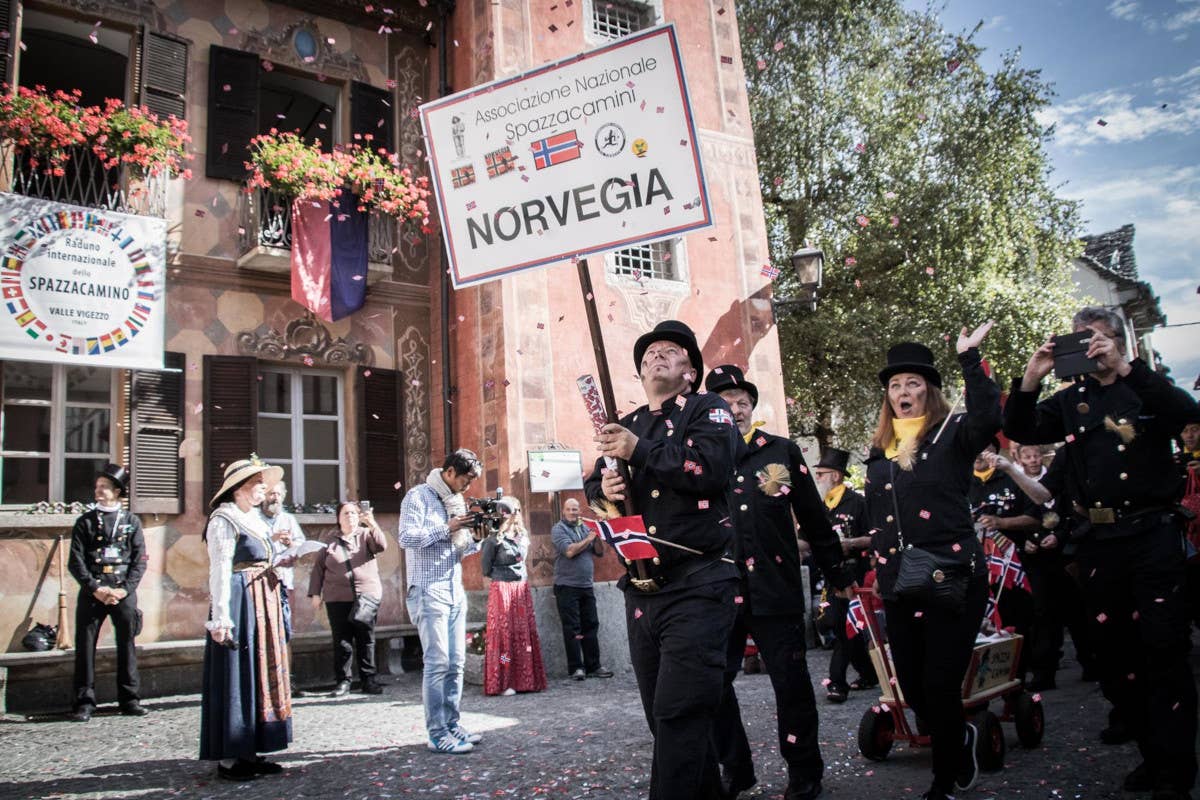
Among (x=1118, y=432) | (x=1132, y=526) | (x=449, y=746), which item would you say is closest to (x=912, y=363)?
(x=1118, y=432)

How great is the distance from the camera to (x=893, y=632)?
468 centimetres

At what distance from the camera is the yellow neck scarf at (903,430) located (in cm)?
481

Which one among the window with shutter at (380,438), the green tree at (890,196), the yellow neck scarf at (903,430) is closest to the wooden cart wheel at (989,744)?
the yellow neck scarf at (903,430)

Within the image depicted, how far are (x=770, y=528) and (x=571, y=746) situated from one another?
2.39m

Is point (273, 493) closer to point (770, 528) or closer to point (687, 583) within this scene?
point (770, 528)

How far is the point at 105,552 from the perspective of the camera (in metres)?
9.11

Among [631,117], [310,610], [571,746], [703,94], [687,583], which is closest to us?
[687,583]

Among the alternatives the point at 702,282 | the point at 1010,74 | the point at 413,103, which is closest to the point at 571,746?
the point at 702,282

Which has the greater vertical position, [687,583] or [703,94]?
[703,94]

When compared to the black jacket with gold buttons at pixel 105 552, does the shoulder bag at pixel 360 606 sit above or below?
below

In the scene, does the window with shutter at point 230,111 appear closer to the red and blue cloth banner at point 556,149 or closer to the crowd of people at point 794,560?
the crowd of people at point 794,560

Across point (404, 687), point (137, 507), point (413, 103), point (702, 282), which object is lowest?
point (404, 687)

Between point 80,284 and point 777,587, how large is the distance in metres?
9.03

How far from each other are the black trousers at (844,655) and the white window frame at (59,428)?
8.19 metres
